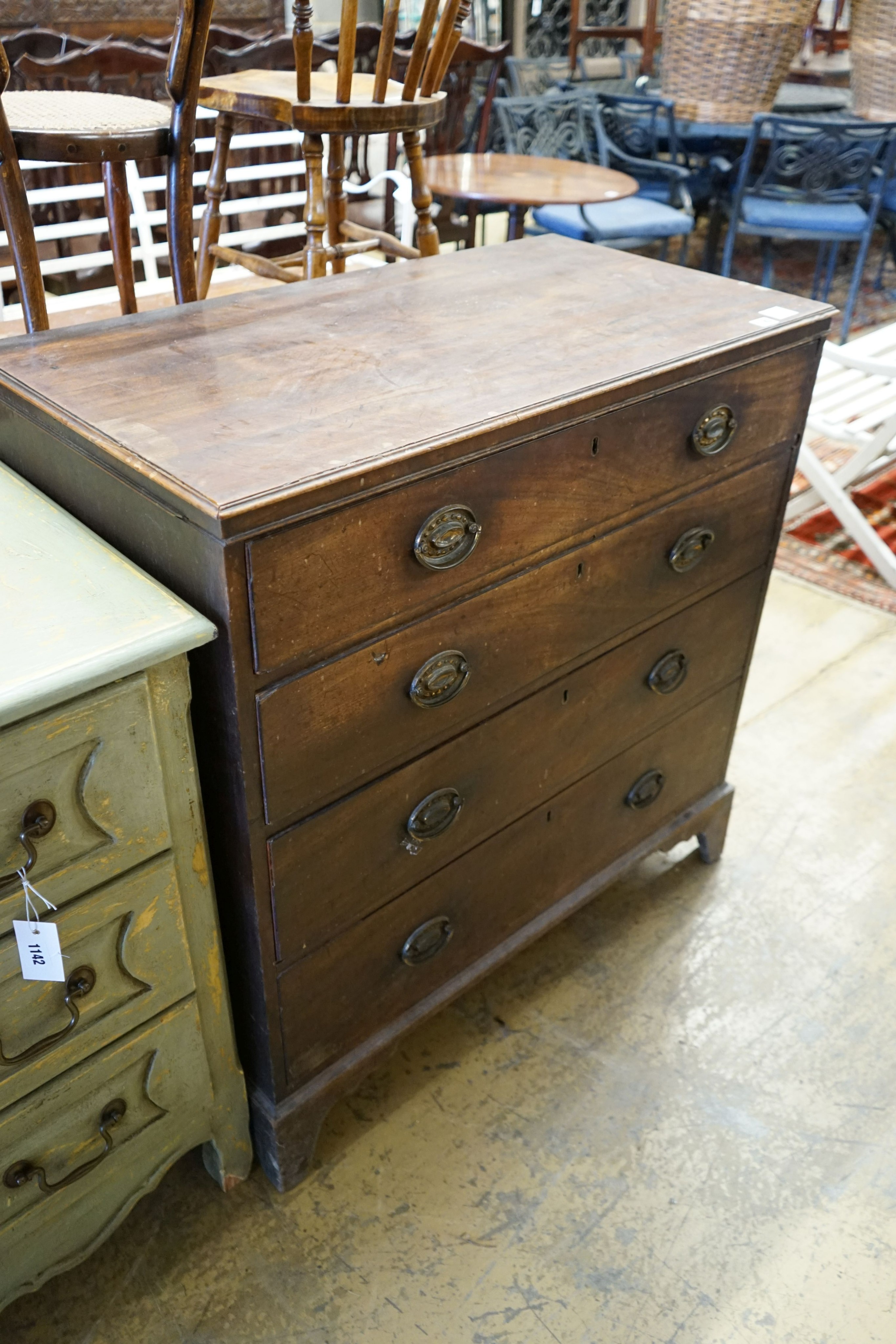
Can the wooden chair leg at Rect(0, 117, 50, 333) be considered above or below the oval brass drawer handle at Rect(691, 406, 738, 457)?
above

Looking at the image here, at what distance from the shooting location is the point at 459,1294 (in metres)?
1.44

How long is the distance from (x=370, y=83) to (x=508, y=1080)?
7.55 ft

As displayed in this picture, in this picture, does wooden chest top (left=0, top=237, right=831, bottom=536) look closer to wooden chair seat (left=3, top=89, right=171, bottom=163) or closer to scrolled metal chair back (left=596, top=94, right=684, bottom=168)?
wooden chair seat (left=3, top=89, right=171, bottom=163)

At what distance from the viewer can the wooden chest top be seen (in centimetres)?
108

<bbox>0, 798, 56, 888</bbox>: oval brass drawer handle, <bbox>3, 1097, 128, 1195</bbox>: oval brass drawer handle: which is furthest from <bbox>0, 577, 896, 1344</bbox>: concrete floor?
<bbox>0, 798, 56, 888</bbox>: oval brass drawer handle

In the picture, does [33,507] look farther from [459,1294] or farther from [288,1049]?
[459,1294]

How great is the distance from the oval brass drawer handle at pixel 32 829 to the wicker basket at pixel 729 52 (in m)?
5.76

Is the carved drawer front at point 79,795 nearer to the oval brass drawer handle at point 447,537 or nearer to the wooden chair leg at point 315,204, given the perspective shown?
the oval brass drawer handle at point 447,537

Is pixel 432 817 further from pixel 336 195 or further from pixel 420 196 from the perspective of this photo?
pixel 336 195

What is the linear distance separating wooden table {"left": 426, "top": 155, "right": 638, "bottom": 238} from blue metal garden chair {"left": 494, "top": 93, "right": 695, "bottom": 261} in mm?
219

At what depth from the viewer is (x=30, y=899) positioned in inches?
41.8

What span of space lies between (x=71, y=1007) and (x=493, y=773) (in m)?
0.65

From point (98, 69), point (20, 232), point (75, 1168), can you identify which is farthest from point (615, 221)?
point (75, 1168)

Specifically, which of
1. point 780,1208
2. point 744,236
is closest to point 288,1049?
point 780,1208
